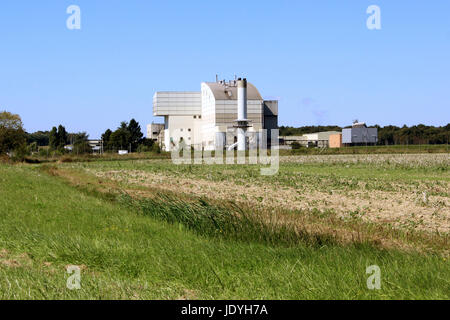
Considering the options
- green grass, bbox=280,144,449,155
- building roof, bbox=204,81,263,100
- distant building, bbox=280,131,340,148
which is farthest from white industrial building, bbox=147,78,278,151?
distant building, bbox=280,131,340,148

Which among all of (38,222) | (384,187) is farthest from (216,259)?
(384,187)

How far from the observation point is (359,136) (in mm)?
128500

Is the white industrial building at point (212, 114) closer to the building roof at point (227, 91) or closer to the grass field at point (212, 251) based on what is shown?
the building roof at point (227, 91)

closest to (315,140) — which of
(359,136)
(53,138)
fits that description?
(359,136)

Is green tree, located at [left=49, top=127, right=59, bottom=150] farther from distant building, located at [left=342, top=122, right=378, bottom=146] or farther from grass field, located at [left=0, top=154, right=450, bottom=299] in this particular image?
grass field, located at [left=0, top=154, right=450, bottom=299]

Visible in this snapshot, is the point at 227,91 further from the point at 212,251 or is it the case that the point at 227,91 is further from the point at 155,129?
the point at 212,251

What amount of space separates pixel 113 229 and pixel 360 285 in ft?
23.6

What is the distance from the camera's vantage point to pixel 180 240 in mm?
11977

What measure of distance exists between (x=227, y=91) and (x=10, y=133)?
53392mm

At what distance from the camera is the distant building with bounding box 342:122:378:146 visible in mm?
127500

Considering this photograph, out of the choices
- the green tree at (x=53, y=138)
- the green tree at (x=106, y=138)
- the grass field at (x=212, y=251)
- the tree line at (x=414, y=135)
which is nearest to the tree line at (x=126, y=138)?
the green tree at (x=106, y=138)

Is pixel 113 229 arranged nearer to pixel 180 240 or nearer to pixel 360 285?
pixel 180 240

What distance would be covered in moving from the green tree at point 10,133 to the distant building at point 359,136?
75.9 m
